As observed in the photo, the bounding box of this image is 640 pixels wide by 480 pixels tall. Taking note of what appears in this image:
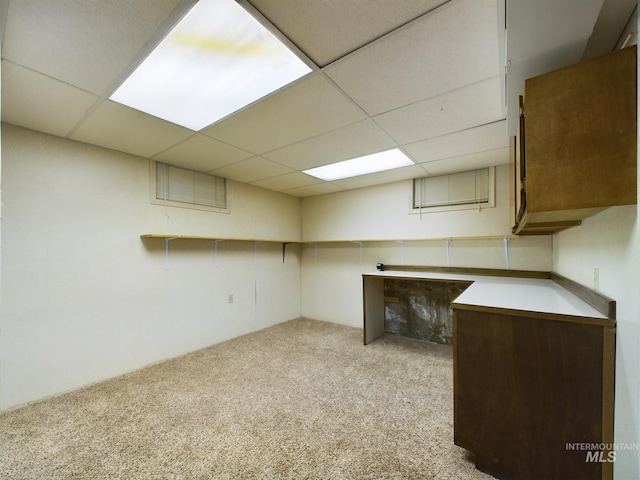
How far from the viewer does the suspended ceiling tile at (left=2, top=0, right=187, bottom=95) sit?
111 cm

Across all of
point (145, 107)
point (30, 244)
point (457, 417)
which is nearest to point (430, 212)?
point (457, 417)

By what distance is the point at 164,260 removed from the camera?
3016 millimetres

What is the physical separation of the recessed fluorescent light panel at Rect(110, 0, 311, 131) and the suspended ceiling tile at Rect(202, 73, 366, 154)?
0.26ft

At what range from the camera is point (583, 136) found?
3.36 ft

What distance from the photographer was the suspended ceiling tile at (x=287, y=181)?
3.52m

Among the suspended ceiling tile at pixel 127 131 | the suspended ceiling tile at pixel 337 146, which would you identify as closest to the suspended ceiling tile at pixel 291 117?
the suspended ceiling tile at pixel 337 146

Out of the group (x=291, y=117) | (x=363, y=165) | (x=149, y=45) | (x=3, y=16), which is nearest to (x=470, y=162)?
(x=363, y=165)

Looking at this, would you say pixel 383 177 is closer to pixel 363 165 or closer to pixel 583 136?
pixel 363 165

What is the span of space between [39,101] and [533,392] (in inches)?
138

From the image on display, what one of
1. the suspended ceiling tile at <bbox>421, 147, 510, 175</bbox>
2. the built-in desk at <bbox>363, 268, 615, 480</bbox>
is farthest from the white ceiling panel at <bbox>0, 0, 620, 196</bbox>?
the built-in desk at <bbox>363, 268, 615, 480</bbox>

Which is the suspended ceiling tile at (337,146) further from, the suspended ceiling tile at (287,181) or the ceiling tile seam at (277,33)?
the ceiling tile seam at (277,33)

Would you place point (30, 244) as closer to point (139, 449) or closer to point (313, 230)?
point (139, 449)

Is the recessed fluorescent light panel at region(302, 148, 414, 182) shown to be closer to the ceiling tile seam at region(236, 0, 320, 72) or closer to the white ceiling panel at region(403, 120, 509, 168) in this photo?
the white ceiling panel at region(403, 120, 509, 168)

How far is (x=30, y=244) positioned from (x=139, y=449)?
189 cm
